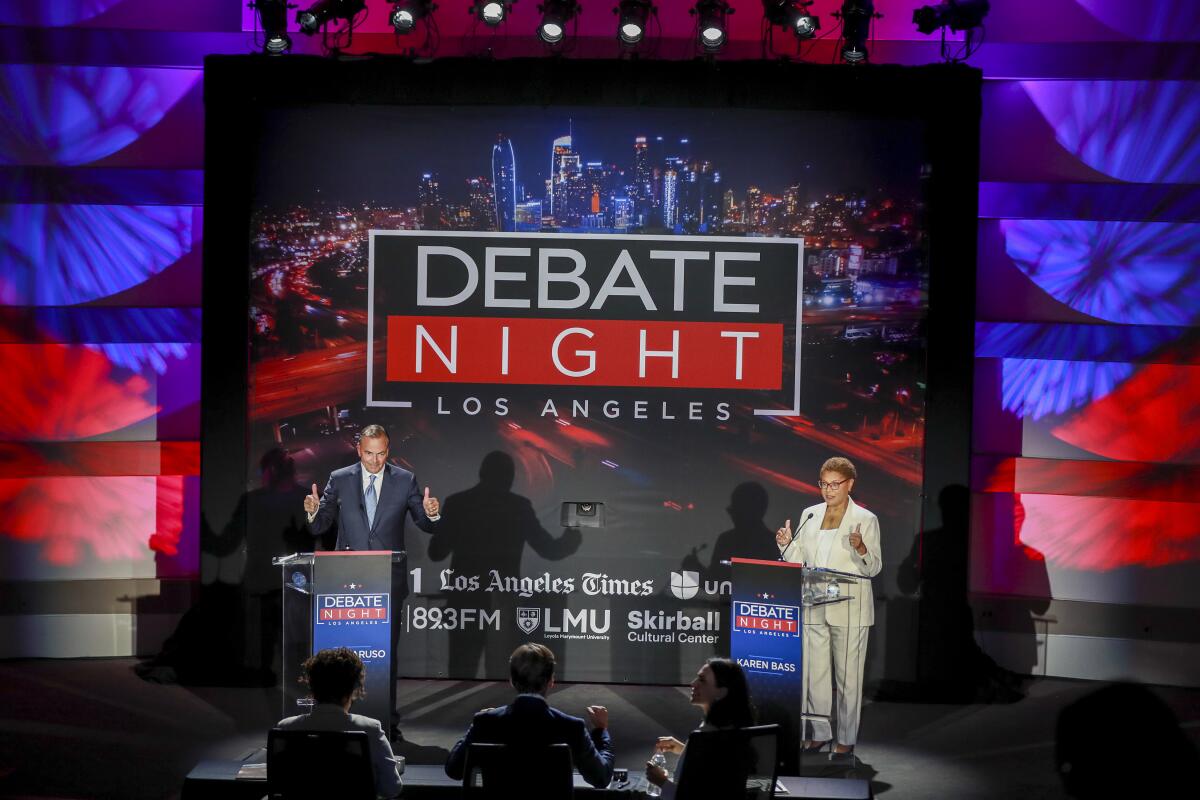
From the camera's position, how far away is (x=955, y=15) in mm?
7078

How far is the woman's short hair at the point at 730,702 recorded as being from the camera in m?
4.23

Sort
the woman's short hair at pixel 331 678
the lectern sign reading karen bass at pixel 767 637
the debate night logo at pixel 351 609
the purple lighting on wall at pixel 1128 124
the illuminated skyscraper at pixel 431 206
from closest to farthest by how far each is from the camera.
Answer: the woman's short hair at pixel 331 678, the lectern sign reading karen bass at pixel 767 637, the debate night logo at pixel 351 609, the illuminated skyscraper at pixel 431 206, the purple lighting on wall at pixel 1128 124

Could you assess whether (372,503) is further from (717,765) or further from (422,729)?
(717,765)

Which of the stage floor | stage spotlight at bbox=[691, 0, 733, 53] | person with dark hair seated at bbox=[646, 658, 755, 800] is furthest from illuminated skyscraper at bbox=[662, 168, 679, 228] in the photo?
person with dark hair seated at bbox=[646, 658, 755, 800]

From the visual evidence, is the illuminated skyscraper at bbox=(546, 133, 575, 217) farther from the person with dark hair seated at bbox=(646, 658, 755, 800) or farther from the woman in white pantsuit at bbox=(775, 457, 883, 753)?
the person with dark hair seated at bbox=(646, 658, 755, 800)

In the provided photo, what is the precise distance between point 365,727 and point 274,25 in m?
4.58

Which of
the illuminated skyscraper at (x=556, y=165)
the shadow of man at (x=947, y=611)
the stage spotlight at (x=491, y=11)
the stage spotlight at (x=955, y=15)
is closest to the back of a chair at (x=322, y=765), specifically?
the illuminated skyscraper at (x=556, y=165)

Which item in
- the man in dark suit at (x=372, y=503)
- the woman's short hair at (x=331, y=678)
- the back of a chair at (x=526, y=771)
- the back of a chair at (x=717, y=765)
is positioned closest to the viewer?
the back of a chair at (x=526, y=771)

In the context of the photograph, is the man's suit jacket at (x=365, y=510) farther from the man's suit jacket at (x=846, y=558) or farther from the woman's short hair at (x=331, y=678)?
the woman's short hair at (x=331, y=678)

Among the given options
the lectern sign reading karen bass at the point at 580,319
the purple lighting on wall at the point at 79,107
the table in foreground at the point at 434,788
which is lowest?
the table in foreground at the point at 434,788

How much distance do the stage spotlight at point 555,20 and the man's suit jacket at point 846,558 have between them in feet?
9.83

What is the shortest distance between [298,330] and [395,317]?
21.9 inches

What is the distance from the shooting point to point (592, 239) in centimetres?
738

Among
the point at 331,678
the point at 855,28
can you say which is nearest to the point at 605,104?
the point at 855,28
